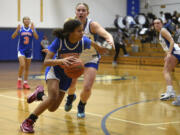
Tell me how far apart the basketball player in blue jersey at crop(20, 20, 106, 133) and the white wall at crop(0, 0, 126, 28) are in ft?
59.9

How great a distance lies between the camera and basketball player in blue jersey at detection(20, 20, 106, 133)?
14.1 feet

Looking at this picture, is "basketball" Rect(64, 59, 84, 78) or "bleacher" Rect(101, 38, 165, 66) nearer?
"basketball" Rect(64, 59, 84, 78)

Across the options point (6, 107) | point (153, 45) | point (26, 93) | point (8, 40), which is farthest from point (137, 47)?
point (6, 107)

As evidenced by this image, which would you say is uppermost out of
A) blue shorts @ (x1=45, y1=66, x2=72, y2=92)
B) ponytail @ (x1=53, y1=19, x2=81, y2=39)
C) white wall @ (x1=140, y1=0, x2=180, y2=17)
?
white wall @ (x1=140, y1=0, x2=180, y2=17)

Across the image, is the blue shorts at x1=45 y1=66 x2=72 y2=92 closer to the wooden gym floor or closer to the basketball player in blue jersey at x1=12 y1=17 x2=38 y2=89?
the wooden gym floor

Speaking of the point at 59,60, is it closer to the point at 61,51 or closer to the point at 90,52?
the point at 61,51

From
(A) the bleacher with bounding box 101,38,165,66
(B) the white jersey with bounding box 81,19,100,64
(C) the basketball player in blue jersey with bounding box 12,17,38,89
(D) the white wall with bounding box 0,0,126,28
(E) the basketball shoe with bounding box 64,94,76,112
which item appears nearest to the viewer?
(B) the white jersey with bounding box 81,19,100,64

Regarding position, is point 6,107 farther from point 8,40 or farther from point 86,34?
point 8,40

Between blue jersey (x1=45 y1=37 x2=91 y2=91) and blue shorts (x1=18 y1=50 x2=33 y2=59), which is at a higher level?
blue jersey (x1=45 y1=37 x2=91 y2=91)

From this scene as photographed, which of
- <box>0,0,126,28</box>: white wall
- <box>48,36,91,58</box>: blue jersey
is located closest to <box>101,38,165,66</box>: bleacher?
<box>0,0,126,28</box>: white wall

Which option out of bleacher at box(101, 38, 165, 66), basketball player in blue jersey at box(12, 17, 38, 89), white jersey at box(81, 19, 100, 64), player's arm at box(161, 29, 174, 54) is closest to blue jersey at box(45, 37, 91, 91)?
white jersey at box(81, 19, 100, 64)

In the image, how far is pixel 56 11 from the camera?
23.4 meters

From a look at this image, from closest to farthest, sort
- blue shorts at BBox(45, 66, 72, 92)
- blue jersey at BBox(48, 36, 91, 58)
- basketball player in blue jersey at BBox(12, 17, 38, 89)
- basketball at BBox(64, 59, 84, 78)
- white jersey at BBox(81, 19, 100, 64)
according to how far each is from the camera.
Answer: basketball at BBox(64, 59, 84, 78), blue jersey at BBox(48, 36, 91, 58), blue shorts at BBox(45, 66, 72, 92), white jersey at BBox(81, 19, 100, 64), basketball player in blue jersey at BBox(12, 17, 38, 89)

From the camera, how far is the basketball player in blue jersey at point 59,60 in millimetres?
4309
